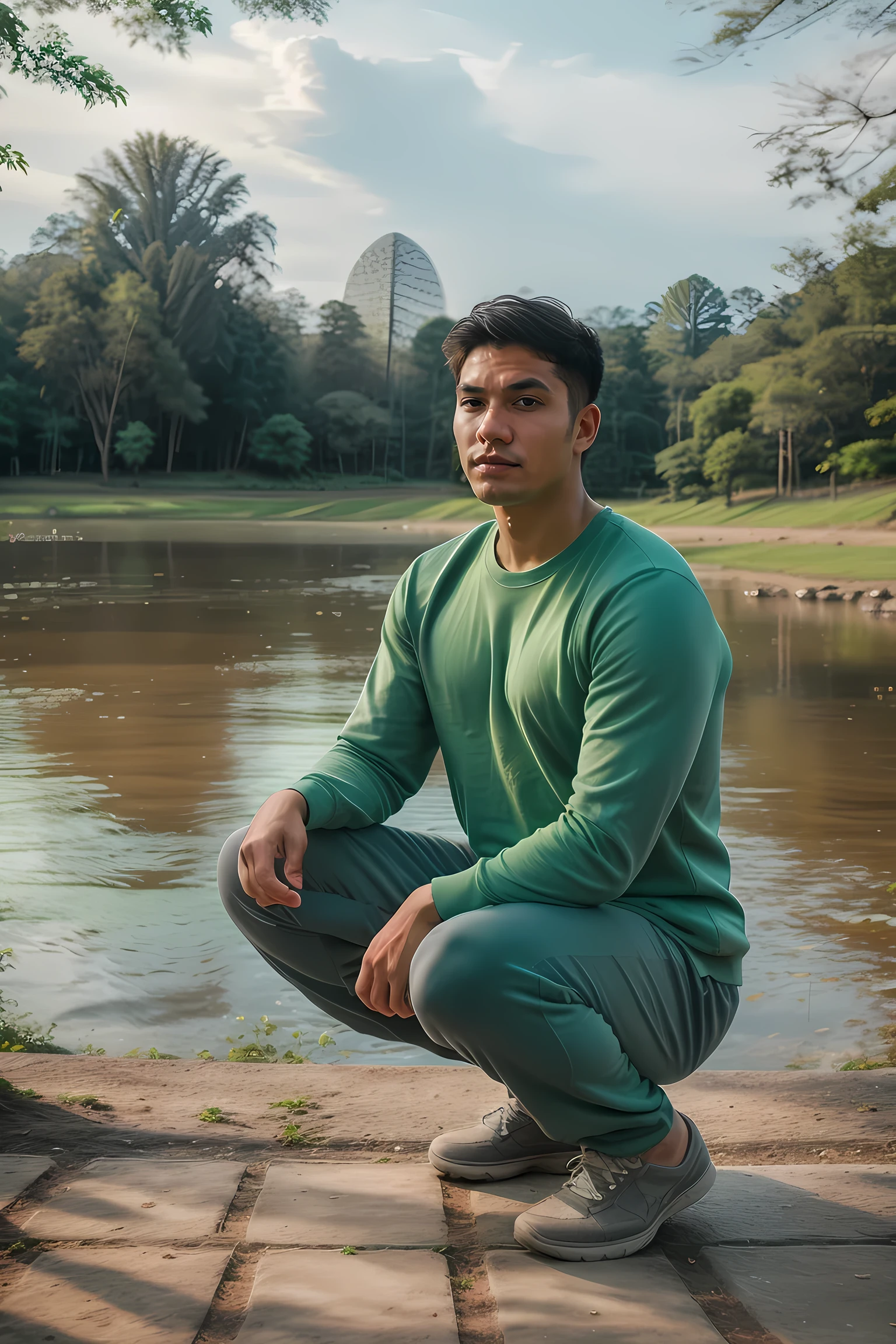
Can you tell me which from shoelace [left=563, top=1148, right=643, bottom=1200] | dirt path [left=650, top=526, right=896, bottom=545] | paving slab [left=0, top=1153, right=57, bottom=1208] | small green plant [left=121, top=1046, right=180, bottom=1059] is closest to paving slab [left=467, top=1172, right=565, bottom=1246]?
shoelace [left=563, top=1148, right=643, bottom=1200]

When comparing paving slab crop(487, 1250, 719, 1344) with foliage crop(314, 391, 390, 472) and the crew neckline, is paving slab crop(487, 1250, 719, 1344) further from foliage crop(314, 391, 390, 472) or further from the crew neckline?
foliage crop(314, 391, 390, 472)

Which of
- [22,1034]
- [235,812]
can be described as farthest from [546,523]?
[235,812]

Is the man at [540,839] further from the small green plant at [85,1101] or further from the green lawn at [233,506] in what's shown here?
the green lawn at [233,506]

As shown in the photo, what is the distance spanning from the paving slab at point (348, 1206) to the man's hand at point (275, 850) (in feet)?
1.60

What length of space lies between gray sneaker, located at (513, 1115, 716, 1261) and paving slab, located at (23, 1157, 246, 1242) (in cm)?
52

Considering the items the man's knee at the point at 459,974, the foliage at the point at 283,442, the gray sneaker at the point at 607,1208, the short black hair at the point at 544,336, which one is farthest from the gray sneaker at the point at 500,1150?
the foliage at the point at 283,442

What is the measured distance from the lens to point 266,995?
3.84 metres

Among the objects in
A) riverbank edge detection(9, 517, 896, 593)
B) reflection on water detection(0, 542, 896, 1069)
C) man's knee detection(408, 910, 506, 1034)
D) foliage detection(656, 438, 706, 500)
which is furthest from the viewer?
foliage detection(656, 438, 706, 500)

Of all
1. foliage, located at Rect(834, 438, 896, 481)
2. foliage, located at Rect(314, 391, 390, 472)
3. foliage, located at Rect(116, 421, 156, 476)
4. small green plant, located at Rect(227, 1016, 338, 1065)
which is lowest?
small green plant, located at Rect(227, 1016, 338, 1065)

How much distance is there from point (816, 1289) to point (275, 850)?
1.07 m

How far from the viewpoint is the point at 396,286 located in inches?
3265

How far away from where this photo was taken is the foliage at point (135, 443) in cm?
5978

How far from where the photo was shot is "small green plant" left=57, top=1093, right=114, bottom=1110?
2672mm

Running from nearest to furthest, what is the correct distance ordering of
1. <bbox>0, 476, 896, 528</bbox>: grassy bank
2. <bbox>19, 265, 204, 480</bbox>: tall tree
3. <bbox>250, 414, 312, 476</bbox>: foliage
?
<bbox>0, 476, 896, 528</bbox>: grassy bank
<bbox>19, 265, 204, 480</bbox>: tall tree
<bbox>250, 414, 312, 476</bbox>: foliage
